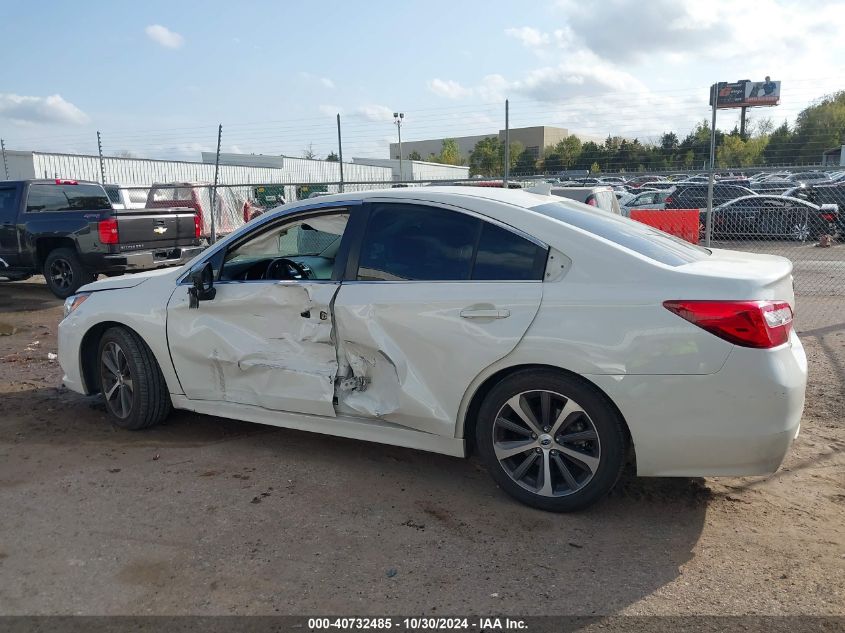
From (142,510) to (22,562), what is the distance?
2.02ft

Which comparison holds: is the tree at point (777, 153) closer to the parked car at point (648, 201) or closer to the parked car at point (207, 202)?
the parked car at point (648, 201)

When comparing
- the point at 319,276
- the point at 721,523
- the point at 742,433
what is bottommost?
the point at 721,523

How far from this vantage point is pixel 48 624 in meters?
2.78

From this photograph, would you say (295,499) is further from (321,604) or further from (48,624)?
(48,624)

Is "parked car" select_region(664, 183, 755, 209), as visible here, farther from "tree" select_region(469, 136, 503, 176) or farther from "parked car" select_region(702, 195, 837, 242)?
"tree" select_region(469, 136, 503, 176)

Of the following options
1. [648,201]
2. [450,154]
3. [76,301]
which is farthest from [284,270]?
[450,154]

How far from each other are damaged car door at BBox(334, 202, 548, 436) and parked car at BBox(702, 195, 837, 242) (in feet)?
34.0

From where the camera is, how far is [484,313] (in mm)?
3557

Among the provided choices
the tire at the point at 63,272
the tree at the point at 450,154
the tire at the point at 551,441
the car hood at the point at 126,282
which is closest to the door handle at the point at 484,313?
the tire at the point at 551,441

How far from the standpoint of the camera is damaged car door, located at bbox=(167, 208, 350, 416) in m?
4.11

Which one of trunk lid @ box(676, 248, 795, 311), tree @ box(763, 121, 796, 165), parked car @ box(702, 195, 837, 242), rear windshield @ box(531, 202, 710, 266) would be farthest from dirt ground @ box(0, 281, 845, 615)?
tree @ box(763, 121, 796, 165)

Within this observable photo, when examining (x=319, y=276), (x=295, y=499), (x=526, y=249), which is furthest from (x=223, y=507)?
(x=526, y=249)

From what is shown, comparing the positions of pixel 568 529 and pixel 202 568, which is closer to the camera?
pixel 202 568

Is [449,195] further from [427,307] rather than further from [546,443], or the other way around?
[546,443]
